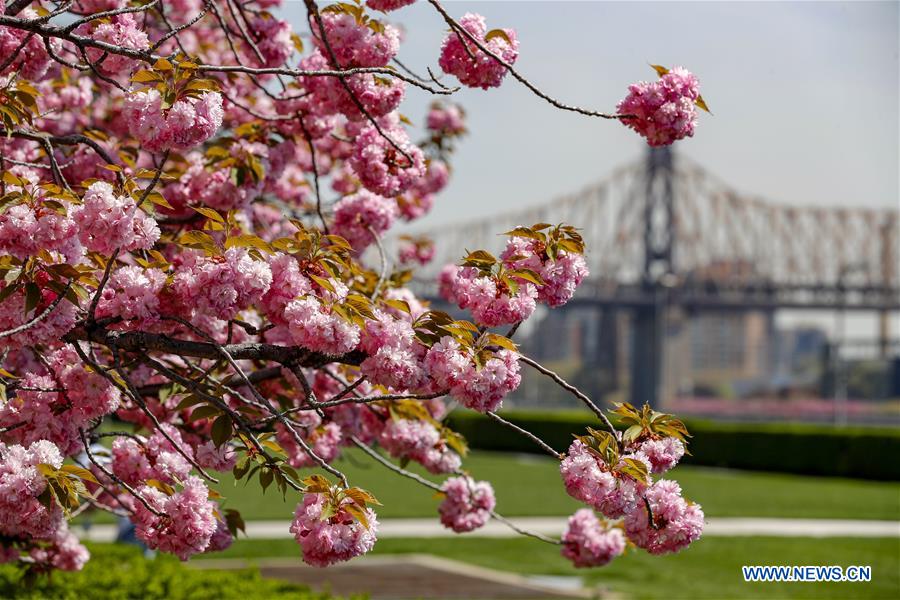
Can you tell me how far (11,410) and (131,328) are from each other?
1.51 feet

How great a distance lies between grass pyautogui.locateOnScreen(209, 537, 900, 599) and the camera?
9219 mm

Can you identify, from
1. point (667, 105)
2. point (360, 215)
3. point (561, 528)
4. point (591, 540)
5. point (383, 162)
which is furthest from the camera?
point (561, 528)

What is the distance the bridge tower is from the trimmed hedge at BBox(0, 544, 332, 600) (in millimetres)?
43450

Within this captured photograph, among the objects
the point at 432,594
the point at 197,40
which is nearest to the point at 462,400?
the point at 197,40

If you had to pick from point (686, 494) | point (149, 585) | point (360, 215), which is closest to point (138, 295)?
point (360, 215)

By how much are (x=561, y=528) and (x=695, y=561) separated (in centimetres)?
220

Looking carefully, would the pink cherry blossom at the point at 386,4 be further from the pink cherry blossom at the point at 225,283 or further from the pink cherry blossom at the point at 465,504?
the pink cherry blossom at the point at 465,504

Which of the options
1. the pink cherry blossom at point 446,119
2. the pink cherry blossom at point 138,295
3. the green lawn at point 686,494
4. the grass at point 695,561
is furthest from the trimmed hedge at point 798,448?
the pink cherry blossom at point 138,295

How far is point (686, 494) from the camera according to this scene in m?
17.6

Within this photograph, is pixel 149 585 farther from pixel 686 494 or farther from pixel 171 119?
pixel 686 494

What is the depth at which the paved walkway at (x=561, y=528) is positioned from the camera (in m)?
12.0

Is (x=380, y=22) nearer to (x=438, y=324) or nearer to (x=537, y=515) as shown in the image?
(x=438, y=324)

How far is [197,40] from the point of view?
7.05 metres

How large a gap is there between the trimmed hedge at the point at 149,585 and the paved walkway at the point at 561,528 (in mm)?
5452
